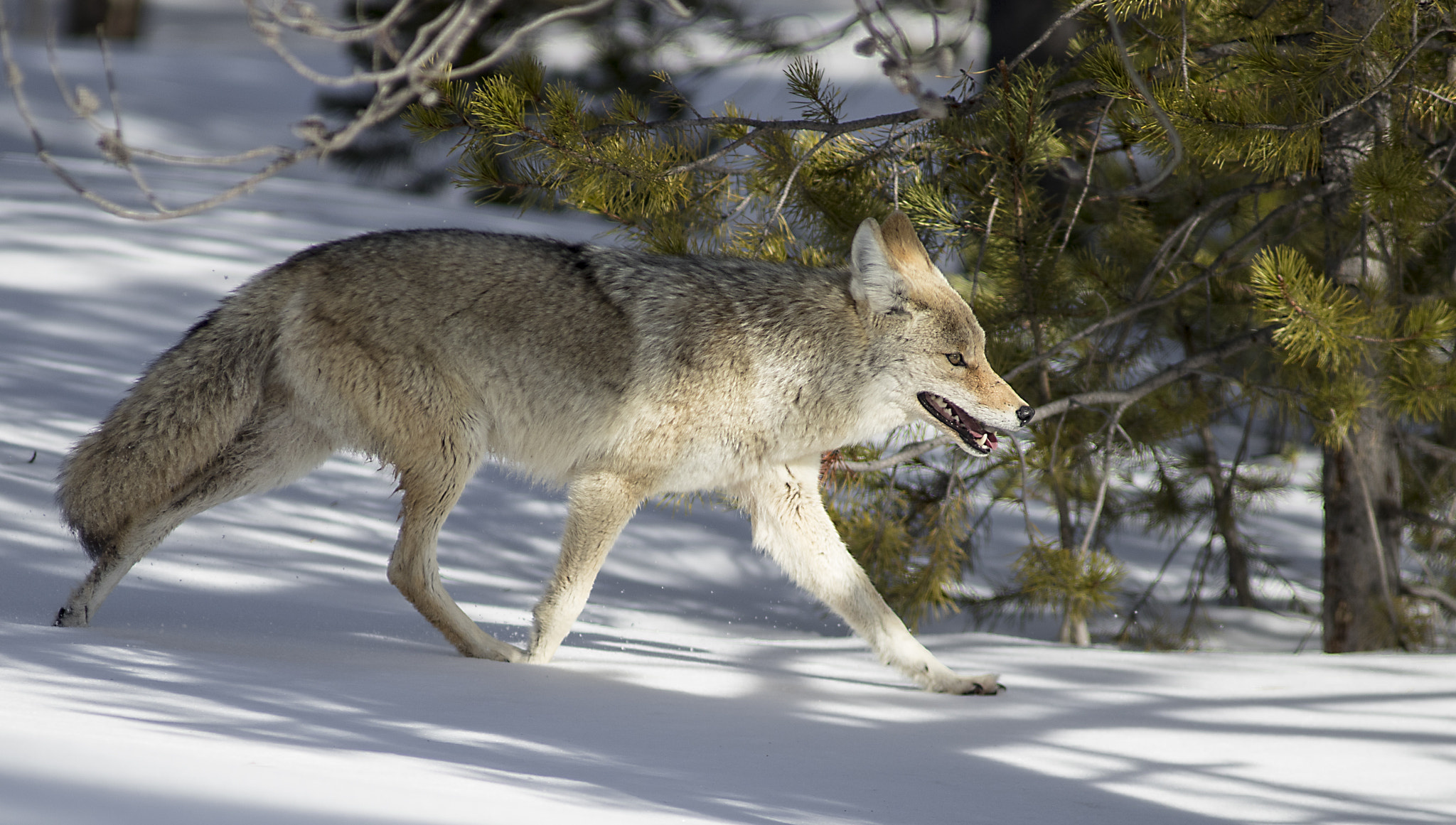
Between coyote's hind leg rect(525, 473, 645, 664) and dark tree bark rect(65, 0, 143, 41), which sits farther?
dark tree bark rect(65, 0, 143, 41)

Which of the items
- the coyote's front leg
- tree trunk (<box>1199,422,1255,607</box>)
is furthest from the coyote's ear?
tree trunk (<box>1199,422,1255,607</box>)

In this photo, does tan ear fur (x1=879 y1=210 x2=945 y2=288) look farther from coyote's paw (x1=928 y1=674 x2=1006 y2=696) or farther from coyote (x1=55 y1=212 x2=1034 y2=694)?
coyote's paw (x1=928 y1=674 x2=1006 y2=696)

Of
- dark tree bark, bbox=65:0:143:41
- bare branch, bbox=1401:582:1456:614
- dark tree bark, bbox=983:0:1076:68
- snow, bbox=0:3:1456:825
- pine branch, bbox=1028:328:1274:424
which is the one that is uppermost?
dark tree bark, bbox=65:0:143:41

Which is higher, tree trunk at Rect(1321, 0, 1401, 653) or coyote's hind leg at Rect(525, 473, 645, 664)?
tree trunk at Rect(1321, 0, 1401, 653)

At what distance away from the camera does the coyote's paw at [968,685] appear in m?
4.52

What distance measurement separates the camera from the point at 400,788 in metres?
2.64

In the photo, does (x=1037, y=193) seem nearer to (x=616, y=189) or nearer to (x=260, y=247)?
(x=616, y=189)

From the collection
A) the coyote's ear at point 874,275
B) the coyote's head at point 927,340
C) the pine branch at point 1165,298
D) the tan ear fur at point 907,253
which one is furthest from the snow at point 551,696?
the tan ear fur at point 907,253

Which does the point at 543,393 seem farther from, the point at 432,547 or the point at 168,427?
the point at 168,427

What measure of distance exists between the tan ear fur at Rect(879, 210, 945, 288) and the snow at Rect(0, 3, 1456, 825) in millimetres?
1622

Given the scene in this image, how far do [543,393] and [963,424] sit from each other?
1641 mm

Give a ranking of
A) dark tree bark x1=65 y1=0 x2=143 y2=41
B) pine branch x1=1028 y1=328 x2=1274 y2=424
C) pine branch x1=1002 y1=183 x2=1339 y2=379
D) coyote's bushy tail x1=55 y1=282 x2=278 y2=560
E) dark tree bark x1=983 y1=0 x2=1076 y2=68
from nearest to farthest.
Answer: coyote's bushy tail x1=55 y1=282 x2=278 y2=560
pine branch x1=1002 y1=183 x2=1339 y2=379
pine branch x1=1028 y1=328 x2=1274 y2=424
dark tree bark x1=983 y1=0 x2=1076 y2=68
dark tree bark x1=65 y1=0 x2=143 y2=41

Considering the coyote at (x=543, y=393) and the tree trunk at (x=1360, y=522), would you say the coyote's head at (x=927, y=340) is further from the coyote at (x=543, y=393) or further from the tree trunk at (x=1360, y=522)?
the tree trunk at (x=1360, y=522)

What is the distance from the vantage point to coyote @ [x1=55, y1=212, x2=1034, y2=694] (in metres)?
4.46
